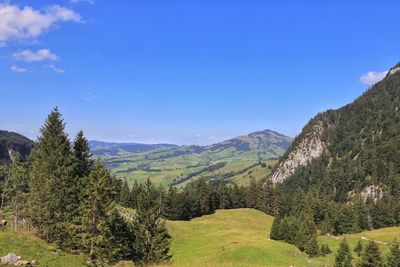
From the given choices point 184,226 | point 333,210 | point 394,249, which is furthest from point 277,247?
point 333,210

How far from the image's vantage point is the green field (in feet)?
98.9

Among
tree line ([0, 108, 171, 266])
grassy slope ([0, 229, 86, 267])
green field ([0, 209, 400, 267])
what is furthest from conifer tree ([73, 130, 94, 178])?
grassy slope ([0, 229, 86, 267])

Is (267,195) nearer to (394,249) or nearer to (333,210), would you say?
(333,210)

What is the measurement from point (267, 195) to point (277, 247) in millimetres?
91380

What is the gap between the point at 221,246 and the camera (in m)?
92.5

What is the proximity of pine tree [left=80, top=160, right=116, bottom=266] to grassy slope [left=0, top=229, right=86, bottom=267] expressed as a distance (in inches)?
631

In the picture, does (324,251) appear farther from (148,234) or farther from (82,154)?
(82,154)

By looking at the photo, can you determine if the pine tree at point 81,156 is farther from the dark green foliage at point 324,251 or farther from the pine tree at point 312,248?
the dark green foliage at point 324,251

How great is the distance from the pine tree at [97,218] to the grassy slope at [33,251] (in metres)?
16.0

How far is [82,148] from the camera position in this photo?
59688 millimetres

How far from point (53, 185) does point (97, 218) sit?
30.3 feet

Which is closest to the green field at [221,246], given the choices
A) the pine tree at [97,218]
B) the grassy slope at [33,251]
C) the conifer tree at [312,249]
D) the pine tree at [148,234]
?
the grassy slope at [33,251]

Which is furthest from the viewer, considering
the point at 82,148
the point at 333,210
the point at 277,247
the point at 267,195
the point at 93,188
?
the point at 267,195

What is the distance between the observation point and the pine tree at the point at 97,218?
48.2 meters
